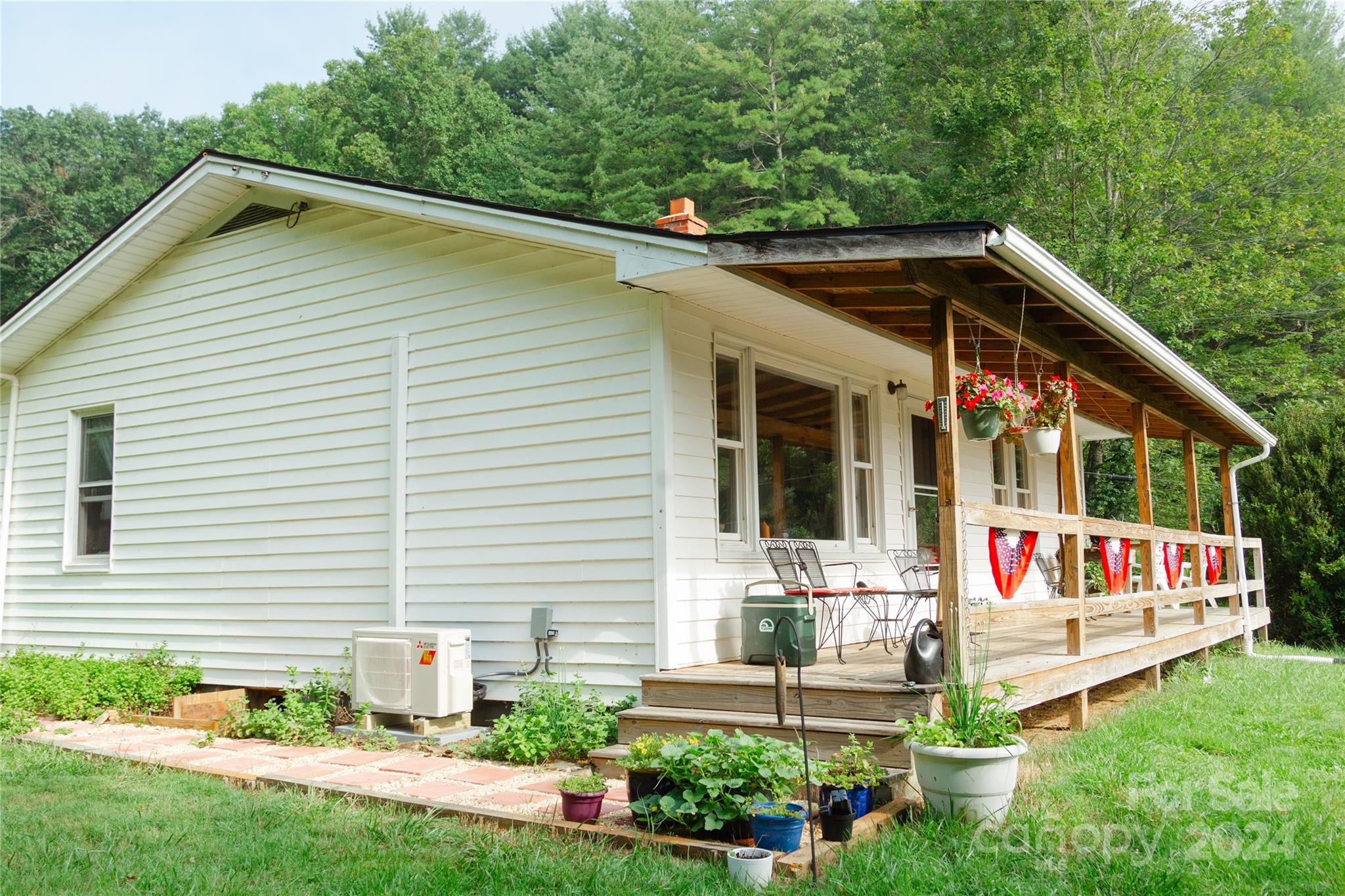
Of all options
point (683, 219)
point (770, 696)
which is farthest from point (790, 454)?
point (770, 696)

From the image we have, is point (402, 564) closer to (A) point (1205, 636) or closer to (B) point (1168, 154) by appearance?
(A) point (1205, 636)

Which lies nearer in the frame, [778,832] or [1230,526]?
[778,832]

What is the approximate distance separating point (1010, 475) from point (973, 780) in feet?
26.8

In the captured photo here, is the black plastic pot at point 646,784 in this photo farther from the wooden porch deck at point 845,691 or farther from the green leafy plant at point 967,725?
the green leafy plant at point 967,725

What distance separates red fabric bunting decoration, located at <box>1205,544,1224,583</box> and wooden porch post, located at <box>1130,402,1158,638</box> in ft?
7.99

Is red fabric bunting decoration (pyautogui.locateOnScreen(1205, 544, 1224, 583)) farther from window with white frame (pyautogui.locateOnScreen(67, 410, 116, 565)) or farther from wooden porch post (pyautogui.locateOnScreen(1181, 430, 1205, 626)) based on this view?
window with white frame (pyautogui.locateOnScreen(67, 410, 116, 565))

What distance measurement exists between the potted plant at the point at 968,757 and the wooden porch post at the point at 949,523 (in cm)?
44

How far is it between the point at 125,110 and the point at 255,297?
26.7m

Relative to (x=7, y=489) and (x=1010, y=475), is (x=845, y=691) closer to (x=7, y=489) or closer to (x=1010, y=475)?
(x=1010, y=475)

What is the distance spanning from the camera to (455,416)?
7.26m

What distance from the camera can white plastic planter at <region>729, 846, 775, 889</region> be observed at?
145 inches

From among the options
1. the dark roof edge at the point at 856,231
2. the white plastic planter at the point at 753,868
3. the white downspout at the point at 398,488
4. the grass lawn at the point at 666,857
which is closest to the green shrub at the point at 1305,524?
the grass lawn at the point at 666,857

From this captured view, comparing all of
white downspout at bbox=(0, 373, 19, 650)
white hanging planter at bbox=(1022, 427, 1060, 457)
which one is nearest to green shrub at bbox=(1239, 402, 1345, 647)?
white hanging planter at bbox=(1022, 427, 1060, 457)

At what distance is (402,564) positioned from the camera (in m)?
7.43
